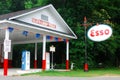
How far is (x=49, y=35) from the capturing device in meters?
26.0

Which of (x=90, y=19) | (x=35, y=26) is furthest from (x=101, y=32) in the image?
(x=90, y=19)

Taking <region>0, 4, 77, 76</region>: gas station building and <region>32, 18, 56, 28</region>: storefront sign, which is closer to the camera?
<region>0, 4, 77, 76</region>: gas station building

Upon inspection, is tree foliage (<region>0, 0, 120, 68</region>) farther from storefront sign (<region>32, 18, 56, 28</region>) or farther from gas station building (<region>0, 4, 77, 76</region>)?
storefront sign (<region>32, 18, 56, 28</region>)

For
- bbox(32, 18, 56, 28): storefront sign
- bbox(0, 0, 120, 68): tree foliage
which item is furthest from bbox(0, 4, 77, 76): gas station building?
bbox(0, 0, 120, 68): tree foliage

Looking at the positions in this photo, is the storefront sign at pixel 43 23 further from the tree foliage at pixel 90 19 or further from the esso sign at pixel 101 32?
the tree foliage at pixel 90 19

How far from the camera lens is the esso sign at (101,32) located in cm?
2277

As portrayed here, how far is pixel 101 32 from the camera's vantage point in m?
23.3

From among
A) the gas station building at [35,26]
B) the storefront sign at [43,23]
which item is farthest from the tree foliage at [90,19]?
the storefront sign at [43,23]

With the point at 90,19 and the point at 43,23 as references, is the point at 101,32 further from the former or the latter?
the point at 90,19

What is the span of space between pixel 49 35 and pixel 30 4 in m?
12.9

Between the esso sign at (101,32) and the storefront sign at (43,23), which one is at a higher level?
the storefront sign at (43,23)

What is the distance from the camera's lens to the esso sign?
74.7 ft

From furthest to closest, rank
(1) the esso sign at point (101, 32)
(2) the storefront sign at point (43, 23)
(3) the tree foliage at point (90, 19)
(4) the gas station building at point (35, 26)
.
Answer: (3) the tree foliage at point (90, 19) < (2) the storefront sign at point (43, 23) < (1) the esso sign at point (101, 32) < (4) the gas station building at point (35, 26)

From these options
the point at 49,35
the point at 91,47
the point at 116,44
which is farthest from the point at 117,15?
the point at 49,35
